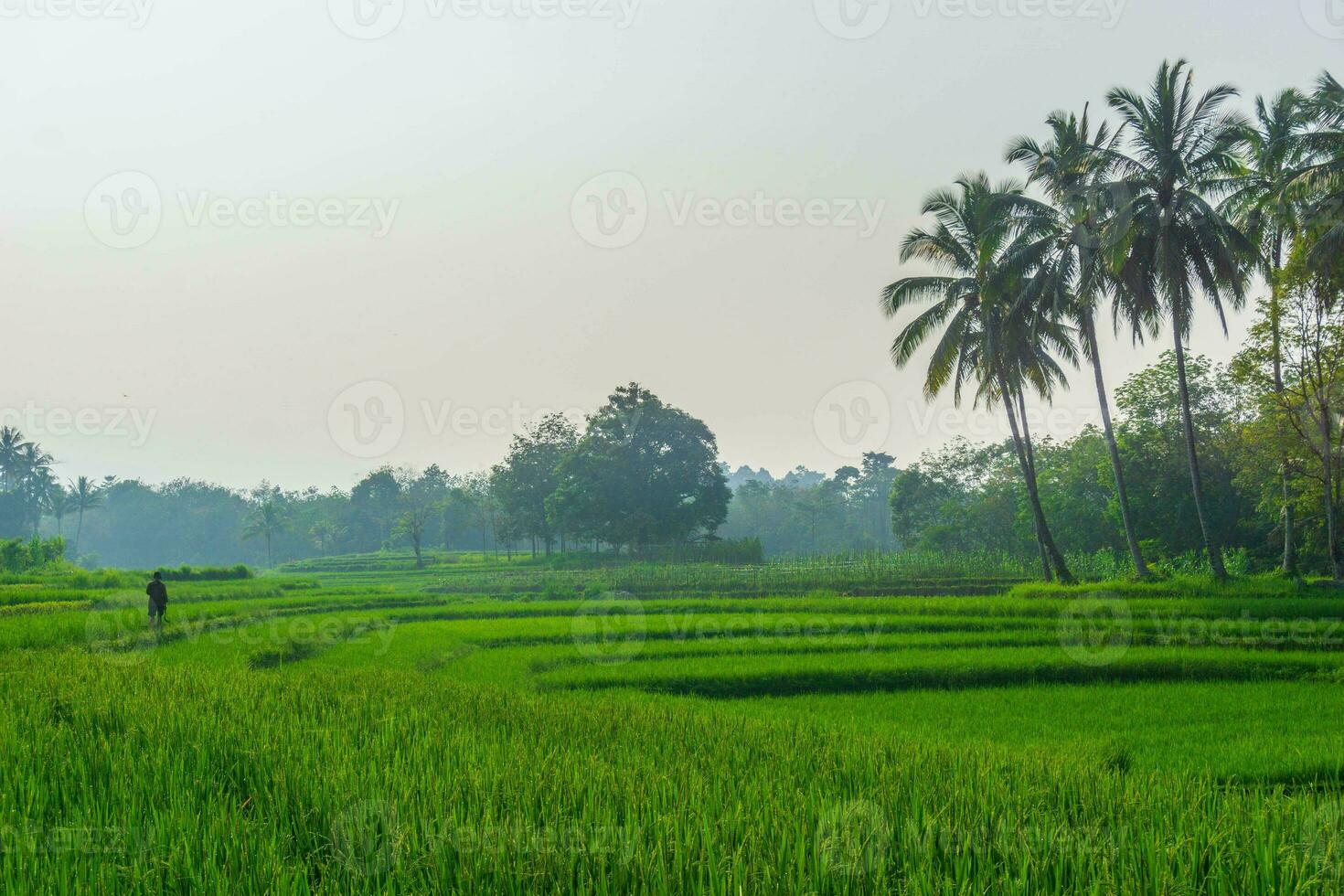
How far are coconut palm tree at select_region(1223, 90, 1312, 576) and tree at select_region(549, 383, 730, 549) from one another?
30125 millimetres

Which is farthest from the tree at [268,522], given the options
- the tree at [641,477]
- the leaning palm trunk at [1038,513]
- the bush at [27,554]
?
the leaning palm trunk at [1038,513]

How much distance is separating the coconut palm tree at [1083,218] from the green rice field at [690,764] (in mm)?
7005

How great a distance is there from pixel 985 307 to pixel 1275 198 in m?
6.75

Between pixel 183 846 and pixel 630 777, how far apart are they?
7.22 ft

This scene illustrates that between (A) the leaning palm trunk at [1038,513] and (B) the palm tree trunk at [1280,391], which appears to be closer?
(B) the palm tree trunk at [1280,391]

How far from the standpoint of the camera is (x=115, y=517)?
94750mm

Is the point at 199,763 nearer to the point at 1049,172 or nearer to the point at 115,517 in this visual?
the point at 1049,172

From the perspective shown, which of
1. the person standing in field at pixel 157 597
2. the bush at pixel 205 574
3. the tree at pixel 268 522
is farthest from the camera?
the tree at pixel 268 522

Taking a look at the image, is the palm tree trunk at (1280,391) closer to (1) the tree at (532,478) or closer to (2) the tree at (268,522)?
(1) the tree at (532,478)

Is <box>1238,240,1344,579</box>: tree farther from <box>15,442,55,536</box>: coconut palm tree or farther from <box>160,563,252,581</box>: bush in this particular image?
<box>15,442,55,536</box>: coconut palm tree

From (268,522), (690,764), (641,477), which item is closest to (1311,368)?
(690,764)

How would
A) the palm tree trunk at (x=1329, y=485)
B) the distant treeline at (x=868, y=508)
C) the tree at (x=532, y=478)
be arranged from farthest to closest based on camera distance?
the tree at (x=532, y=478) → the distant treeline at (x=868, y=508) → the palm tree trunk at (x=1329, y=485)

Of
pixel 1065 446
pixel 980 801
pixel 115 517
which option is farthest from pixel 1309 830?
pixel 115 517

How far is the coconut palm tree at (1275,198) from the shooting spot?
1912cm
